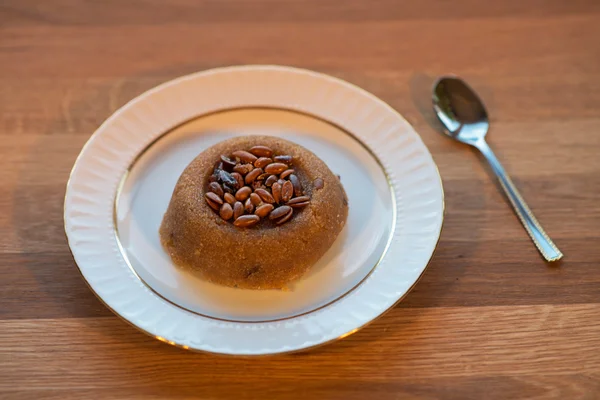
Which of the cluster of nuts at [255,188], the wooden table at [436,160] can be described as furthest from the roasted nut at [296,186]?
the wooden table at [436,160]

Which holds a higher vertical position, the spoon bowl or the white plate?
the spoon bowl

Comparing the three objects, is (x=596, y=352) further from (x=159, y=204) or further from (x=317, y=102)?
(x=159, y=204)

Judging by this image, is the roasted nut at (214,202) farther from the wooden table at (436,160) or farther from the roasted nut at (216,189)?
the wooden table at (436,160)

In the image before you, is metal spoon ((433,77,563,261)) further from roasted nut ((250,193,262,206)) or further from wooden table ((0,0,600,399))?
roasted nut ((250,193,262,206))

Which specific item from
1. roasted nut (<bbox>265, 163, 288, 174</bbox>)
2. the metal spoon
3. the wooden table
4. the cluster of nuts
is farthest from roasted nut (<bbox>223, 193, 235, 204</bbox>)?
the metal spoon

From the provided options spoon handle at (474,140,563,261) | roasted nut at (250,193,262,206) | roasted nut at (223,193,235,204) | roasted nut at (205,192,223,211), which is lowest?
roasted nut at (205,192,223,211)

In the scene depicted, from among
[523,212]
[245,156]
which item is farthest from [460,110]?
[245,156]

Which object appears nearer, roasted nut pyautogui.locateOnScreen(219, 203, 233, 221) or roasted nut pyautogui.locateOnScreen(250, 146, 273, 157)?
roasted nut pyautogui.locateOnScreen(219, 203, 233, 221)

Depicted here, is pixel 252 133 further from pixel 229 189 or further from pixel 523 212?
pixel 523 212
